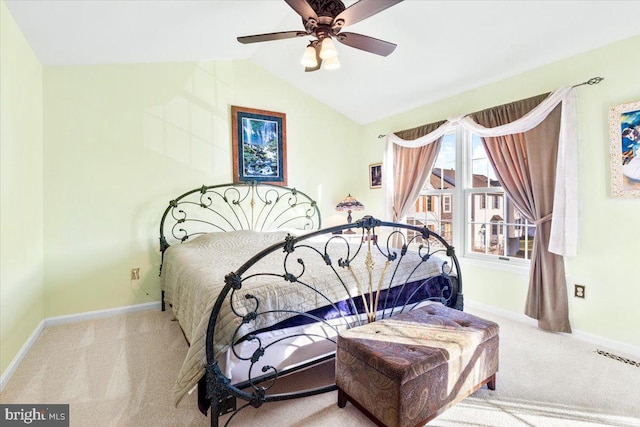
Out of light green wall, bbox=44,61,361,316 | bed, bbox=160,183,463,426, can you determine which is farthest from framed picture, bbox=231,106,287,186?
bed, bbox=160,183,463,426

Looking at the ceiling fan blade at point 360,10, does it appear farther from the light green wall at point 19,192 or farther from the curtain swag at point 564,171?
the light green wall at point 19,192

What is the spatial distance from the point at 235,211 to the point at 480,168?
9.46ft

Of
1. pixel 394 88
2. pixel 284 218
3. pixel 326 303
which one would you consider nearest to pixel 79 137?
pixel 284 218

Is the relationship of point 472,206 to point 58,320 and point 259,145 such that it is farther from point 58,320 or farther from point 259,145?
point 58,320

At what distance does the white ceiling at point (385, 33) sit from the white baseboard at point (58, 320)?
7.98 ft

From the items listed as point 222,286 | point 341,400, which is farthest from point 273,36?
point 341,400

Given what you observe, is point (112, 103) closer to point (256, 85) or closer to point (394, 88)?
point (256, 85)

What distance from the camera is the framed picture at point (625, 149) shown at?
2.35 meters

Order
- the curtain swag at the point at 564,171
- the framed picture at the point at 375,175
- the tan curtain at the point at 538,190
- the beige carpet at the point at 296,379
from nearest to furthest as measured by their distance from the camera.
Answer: the beige carpet at the point at 296,379, the curtain swag at the point at 564,171, the tan curtain at the point at 538,190, the framed picture at the point at 375,175

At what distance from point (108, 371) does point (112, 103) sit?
2.54 metres

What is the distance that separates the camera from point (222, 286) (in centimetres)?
168

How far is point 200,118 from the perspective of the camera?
3.67 metres

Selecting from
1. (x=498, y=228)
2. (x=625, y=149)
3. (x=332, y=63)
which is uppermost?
(x=332, y=63)

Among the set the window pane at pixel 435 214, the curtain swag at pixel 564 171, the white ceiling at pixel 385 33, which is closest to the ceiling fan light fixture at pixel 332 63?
the white ceiling at pixel 385 33
